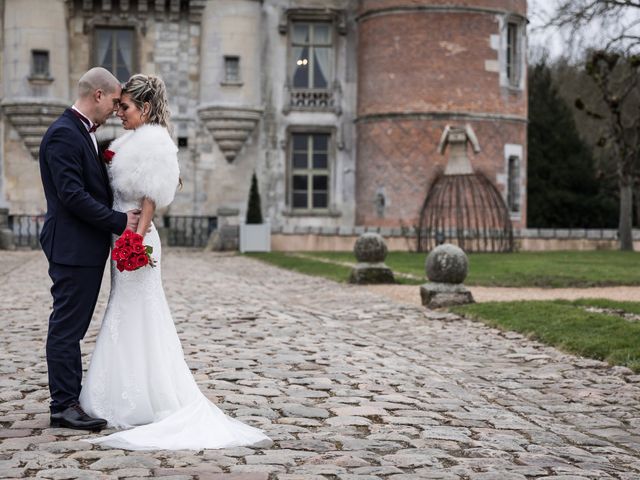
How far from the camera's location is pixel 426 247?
26219mm

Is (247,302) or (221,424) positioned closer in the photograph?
(221,424)

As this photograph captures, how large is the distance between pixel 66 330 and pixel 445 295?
7.78 meters

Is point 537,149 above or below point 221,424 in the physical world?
above

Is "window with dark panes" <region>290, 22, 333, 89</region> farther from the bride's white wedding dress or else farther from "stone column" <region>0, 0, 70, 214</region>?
the bride's white wedding dress

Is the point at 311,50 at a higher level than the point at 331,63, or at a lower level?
higher

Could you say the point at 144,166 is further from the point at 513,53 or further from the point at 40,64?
the point at 513,53

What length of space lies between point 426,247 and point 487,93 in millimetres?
6024

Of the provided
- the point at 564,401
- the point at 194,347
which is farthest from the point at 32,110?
the point at 564,401

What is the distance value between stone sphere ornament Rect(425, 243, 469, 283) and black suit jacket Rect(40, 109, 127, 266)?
24.5 feet

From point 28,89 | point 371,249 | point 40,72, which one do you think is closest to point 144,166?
point 371,249

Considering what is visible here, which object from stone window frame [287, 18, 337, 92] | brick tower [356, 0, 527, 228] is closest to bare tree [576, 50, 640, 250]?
brick tower [356, 0, 527, 228]

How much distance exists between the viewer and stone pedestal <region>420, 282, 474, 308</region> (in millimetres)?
12688

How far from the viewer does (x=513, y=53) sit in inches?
1217

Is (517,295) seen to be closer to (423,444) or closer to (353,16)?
(423,444)
